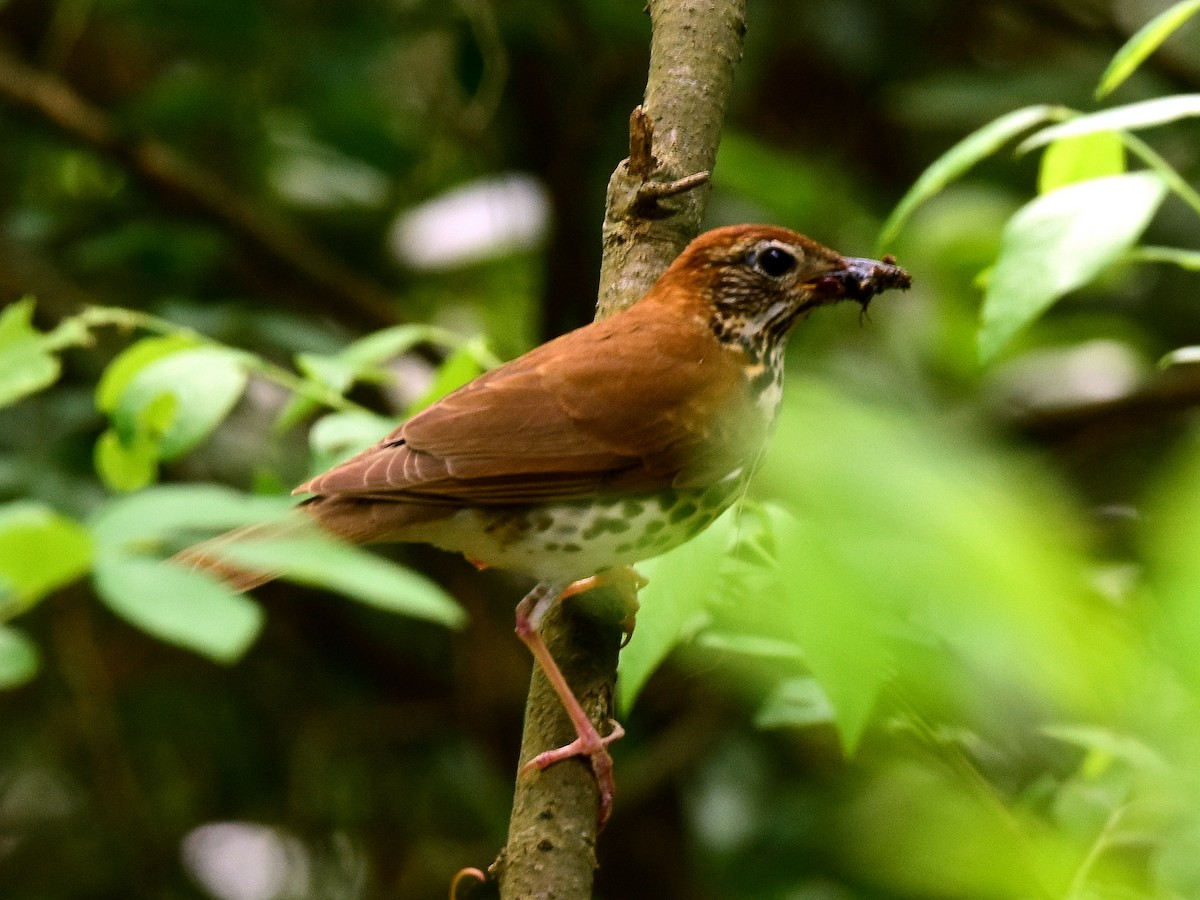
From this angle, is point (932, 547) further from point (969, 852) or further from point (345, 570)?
point (969, 852)

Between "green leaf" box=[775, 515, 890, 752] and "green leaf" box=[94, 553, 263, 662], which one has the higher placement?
"green leaf" box=[775, 515, 890, 752]

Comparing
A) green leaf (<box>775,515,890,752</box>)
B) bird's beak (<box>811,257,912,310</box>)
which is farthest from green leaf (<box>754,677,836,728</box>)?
green leaf (<box>775,515,890,752</box>)

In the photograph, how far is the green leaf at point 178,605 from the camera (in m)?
1.11

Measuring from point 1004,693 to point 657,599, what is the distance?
1.08m

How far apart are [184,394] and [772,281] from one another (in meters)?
1.22

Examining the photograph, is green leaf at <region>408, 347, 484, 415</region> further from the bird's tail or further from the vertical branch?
the bird's tail

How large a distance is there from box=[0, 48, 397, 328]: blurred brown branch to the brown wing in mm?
2573

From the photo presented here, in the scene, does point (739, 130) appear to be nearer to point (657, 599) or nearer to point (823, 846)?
point (823, 846)

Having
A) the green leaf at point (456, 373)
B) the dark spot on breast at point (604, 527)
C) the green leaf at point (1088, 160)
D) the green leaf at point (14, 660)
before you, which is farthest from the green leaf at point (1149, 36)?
the green leaf at point (14, 660)

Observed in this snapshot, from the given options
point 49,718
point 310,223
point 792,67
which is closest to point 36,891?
point 49,718

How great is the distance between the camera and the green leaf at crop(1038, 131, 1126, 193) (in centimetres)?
260

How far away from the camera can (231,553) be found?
4.17 feet

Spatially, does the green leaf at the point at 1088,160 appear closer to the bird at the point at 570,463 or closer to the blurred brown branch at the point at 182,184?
the bird at the point at 570,463

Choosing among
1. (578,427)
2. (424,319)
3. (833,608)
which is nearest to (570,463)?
(578,427)
